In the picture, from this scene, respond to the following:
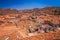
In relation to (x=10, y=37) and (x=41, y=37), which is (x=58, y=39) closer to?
(x=41, y=37)

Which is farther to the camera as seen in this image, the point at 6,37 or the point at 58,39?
the point at 6,37

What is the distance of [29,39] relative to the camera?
1525 cm

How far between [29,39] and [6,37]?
2.73 metres

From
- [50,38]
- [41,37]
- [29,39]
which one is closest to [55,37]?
[50,38]

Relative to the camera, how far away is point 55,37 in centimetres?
1505

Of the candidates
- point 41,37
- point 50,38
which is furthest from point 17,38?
point 50,38

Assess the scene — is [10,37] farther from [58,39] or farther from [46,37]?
[58,39]

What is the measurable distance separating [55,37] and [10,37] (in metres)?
5.09

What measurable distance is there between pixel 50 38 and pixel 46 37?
1.76ft

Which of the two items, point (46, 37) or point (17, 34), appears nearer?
point (46, 37)

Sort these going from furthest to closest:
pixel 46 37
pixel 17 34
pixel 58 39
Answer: pixel 17 34, pixel 46 37, pixel 58 39

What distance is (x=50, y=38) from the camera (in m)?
15.0

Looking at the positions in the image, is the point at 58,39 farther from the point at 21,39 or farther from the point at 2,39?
the point at 2,39

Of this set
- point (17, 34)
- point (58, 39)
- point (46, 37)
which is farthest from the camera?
point (17, 34)
